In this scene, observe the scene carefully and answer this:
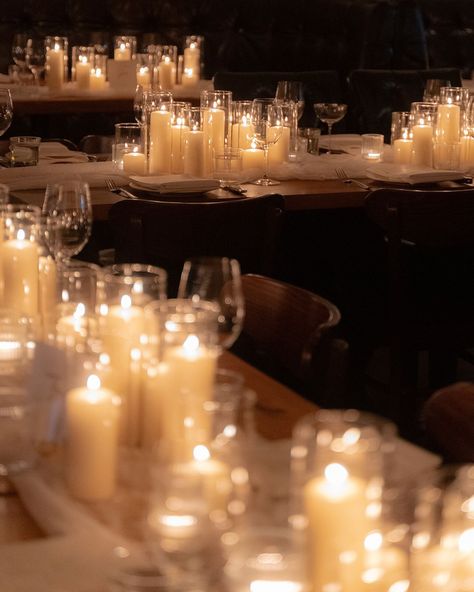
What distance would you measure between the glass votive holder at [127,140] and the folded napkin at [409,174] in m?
0.68

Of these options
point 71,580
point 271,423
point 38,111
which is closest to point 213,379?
point 271,423

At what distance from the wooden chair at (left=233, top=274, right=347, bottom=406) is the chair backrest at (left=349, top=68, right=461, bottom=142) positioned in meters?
2.86

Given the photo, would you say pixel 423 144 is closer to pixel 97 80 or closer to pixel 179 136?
pixel 179 136

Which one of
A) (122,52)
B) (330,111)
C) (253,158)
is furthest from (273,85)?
(253,158)

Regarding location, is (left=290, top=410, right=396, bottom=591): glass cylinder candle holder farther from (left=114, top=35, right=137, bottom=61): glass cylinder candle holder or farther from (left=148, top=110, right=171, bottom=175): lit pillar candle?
(left=114, top=35, right=137, bottom=61): glass cylinder candle holder

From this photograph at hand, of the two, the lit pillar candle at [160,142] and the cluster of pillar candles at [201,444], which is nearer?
the cluster of pillar candles at [201,444]

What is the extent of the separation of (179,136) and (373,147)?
72 centimetres

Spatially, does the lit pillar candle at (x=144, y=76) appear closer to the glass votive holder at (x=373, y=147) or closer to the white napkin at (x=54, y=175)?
the glass votive holder at (x=373, y=147)

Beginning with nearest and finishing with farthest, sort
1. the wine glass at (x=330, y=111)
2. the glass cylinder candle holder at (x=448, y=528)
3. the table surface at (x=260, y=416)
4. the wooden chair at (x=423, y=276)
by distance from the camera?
the glass cylinder candle holder at (x=448, y=528), the table surface at (x=260, y=416), the wooden chair at (x=423, y=276), the wine glass at (x=330, y=111)

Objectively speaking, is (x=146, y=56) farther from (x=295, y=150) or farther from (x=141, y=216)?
(x=141, y=216)

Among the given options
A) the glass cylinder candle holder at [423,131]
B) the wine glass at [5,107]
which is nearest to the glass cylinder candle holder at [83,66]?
the wine glass at [5,107]

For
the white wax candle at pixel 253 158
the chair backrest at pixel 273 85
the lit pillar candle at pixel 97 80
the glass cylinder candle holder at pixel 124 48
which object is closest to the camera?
the white wax candle at pixel 253 158

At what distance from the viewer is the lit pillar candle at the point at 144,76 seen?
529cm

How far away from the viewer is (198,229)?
3014 millimetres
